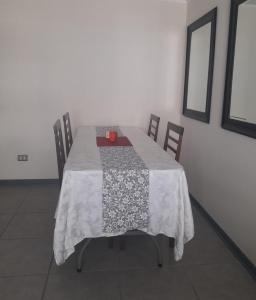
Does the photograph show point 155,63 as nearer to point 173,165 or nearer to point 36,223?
point 173,165

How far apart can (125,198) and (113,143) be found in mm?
852

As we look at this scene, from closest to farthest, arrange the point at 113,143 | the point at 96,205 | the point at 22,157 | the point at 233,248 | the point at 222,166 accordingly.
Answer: the point at 96,205 → the point at 233,248 → the point at 222,166 → the point at 113,143 → the point at 22,157

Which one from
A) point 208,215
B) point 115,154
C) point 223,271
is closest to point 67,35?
point 115,154

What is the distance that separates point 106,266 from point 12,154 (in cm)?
216

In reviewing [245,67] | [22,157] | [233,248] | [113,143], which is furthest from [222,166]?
[22,157]

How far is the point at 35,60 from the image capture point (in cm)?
343

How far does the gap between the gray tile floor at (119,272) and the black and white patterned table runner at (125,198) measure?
1.23 ft

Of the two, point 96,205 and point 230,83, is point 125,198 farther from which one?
point 230,83

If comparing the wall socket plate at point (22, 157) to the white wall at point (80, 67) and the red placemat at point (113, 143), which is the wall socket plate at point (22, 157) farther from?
the red placemat at point (113, 143)

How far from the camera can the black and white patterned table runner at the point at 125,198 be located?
1834 mm

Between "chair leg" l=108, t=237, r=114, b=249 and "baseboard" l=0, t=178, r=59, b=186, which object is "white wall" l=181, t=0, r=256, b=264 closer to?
"chair leg" l=108, t=237, r=114, b=249

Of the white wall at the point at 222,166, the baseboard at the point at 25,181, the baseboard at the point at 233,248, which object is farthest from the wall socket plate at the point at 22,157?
the baseboard at the point at 233,248

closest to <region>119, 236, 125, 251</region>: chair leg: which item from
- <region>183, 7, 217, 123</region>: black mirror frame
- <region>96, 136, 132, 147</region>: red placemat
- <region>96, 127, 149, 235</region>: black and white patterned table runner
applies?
<region>96, 127, 149, 235</region>: black and white patterned table runner

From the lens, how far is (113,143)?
262cm
